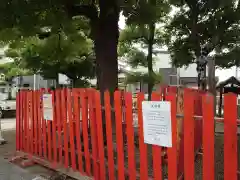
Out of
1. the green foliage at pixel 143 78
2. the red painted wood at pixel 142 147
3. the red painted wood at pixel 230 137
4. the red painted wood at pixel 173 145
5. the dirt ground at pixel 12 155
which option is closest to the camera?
the red painted wood at pixel 230 137

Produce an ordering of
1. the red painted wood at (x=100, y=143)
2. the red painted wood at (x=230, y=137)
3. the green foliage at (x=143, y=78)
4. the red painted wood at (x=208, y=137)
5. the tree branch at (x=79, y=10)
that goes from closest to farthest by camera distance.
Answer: the red painted wood at (x=230, y=137)
the red painted wood at (x=208, y=137)
the red painted wood at (x=100, y=143)
the tree branch at (x=79, y=10)
the green foliage at (x=143, y=78)

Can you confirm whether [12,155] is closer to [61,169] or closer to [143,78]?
[61,169]

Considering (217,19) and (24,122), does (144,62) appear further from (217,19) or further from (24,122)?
(24,122)

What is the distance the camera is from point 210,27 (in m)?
12.8

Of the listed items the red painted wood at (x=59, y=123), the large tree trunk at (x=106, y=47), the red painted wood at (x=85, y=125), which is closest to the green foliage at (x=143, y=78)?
the large tree trunk at (x=106, y=47)

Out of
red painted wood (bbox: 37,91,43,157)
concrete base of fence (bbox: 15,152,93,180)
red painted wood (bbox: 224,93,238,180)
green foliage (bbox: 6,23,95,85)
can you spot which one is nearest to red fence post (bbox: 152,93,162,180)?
red painted wood (bbox: 224,93,238,180)

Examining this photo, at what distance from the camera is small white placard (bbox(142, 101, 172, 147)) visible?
11.1ft

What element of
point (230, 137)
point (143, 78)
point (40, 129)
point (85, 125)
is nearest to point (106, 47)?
point (40, 129)

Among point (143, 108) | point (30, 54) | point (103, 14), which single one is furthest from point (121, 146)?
point (30, 54)

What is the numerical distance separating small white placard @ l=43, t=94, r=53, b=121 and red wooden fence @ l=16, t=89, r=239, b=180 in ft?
0.30

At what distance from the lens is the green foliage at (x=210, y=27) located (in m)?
12.4

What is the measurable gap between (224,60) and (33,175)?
11609 mm

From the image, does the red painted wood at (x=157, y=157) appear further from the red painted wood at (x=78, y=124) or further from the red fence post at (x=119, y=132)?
the red painted wood at (x=78, y=124)

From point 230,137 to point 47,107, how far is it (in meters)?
3.82
